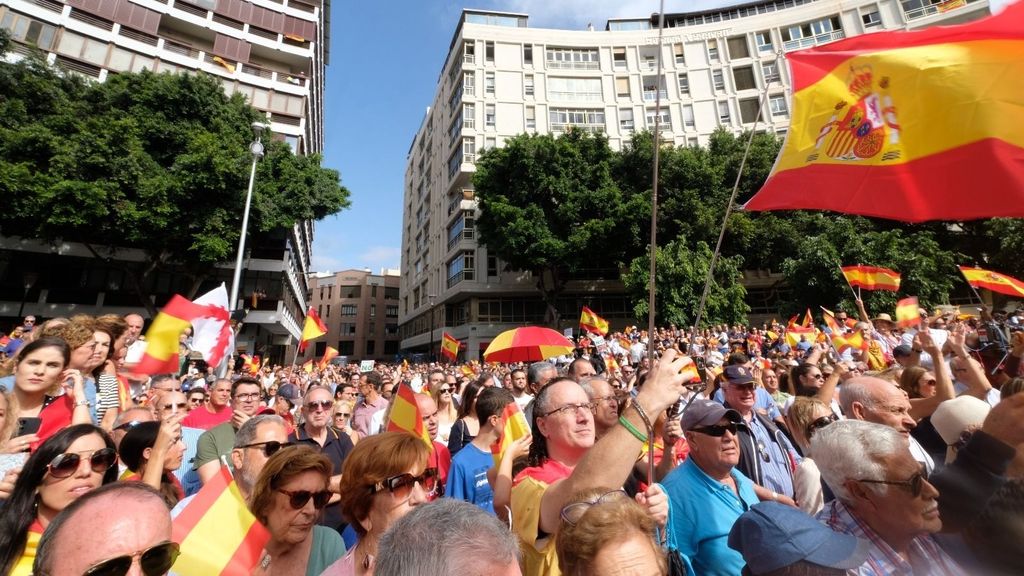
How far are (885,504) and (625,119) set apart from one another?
37.7m

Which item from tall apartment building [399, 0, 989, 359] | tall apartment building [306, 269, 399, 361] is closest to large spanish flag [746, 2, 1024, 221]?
tall apartment building [399, 0, 989, 359]

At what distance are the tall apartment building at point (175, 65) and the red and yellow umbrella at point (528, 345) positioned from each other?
17851 millimetres

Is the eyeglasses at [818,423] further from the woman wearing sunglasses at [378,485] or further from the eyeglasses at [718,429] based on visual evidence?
the woman wearing sunglasses at [378,485]

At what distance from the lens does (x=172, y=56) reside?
1017 inches

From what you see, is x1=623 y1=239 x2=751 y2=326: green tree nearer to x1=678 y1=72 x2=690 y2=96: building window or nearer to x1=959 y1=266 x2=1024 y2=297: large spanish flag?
x1=959 y1=266 x2=1024 y2=297: large spanish flag

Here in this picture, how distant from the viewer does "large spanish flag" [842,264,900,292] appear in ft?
33.4

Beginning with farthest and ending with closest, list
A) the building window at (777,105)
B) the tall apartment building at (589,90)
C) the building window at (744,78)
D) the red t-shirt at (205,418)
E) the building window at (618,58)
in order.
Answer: the building window at (618,58) → the building window at (744,78) → the building window at (777,105) → the tall apartment building at (589,90) → the red t-shirt at (205,418)

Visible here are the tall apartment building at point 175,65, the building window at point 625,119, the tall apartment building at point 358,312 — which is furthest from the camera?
the tall apartment building at point 358,312

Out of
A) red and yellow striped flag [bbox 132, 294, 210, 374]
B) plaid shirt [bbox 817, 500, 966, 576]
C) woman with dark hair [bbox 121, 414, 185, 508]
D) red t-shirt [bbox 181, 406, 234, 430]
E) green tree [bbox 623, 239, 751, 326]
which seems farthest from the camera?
green tree [bbox 623, 239, 751, 326]

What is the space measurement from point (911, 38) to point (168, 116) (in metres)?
26.4

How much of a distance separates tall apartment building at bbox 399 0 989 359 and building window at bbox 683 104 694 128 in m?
0.08

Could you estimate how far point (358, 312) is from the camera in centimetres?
6681

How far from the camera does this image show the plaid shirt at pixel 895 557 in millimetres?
1604

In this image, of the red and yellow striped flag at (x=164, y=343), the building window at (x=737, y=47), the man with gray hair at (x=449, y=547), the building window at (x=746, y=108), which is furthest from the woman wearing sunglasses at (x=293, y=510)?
the building window at (x=737, y=47)
